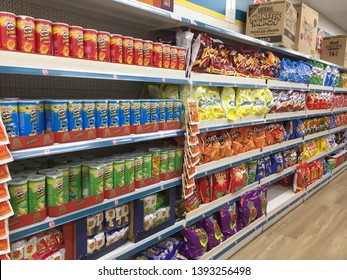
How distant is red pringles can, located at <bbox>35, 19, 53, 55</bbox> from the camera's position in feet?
4.77

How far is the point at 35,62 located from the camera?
1429mm

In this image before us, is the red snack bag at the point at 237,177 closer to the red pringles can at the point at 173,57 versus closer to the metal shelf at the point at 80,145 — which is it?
the metal shelf at the point at 80,145

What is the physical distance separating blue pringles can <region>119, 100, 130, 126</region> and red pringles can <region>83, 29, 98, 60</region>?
347 millimetres

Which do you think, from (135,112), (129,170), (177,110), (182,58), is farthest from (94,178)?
(182,58)

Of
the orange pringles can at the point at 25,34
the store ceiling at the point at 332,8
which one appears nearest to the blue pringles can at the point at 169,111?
the orange pringles can at the point at 25,34

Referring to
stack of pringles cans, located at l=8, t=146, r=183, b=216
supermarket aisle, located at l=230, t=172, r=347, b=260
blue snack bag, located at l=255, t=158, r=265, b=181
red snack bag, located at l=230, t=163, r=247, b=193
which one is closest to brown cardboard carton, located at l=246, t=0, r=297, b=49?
blue snack bag, located at l=255, t=158, r=265, b=181

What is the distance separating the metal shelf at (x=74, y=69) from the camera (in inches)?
53.2

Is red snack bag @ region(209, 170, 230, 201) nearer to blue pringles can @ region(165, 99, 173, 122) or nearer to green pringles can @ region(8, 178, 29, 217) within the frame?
blue pringles can @ region(165, 99, 173, 122)

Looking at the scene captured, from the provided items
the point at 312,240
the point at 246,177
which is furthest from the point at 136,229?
the point at 312,240

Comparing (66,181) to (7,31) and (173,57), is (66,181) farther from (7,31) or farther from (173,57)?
(173,57)

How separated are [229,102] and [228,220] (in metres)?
1.13

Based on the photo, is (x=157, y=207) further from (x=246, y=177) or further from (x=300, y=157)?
(x=300, y=157)

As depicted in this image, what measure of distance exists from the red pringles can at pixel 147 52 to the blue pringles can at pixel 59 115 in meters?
0.65

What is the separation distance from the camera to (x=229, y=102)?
112 inches
